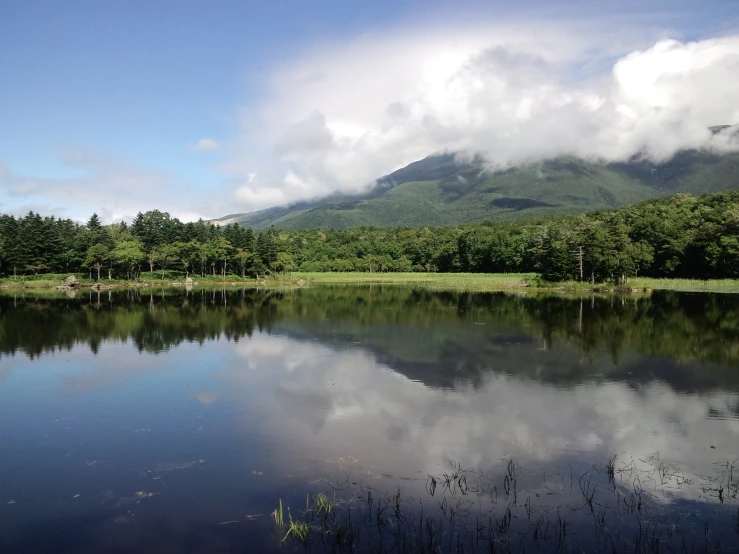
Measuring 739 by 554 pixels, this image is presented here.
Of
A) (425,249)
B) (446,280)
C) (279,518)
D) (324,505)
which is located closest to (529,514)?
(324,505)

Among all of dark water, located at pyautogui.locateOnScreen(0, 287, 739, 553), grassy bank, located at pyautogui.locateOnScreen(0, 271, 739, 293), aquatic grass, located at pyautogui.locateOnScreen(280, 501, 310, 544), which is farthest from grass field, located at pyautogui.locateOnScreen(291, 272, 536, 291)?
aquatic grass, located at pyautogui.locateOnScreen(280, 501, 310, 544)

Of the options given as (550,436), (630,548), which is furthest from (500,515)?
(550,436)

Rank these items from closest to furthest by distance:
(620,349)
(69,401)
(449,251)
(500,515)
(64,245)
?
(500,515)
(69,401)
(620,349)
(64,245)
(449,251)

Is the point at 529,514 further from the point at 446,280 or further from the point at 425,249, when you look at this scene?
the point at 425,249

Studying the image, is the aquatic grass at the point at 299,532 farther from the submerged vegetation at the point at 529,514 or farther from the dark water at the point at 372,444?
the dark water at the point at 372,444

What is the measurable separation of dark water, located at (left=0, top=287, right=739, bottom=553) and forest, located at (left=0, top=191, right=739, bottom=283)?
1767 inches

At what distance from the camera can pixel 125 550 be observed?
7359 millimetres

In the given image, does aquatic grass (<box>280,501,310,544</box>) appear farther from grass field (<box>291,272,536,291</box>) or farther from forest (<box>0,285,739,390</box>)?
grass field (<box>291,272,536,291</box>)

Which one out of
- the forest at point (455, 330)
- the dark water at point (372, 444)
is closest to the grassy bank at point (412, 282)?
the forest at point (455, 330)

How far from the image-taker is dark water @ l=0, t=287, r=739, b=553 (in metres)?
7.88

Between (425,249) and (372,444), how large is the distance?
328 feet

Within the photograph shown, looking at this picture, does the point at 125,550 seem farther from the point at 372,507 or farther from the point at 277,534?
the point at 372,507

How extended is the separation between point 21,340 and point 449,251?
87046 millimetres

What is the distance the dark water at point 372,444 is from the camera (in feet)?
25.8
